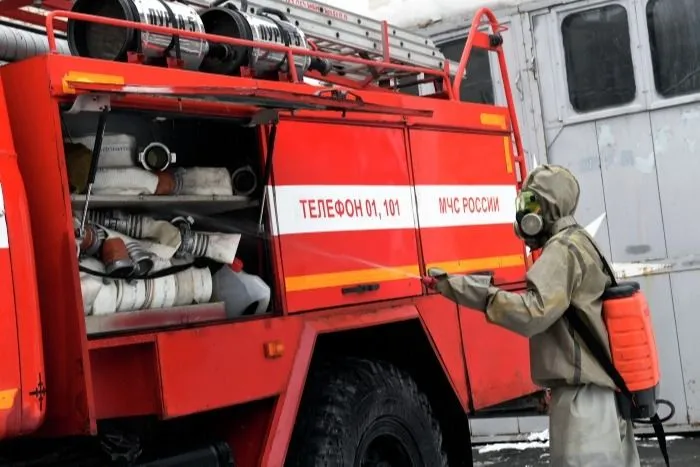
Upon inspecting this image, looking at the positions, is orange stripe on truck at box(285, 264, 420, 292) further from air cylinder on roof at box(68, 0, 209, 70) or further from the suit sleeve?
air cylinder on roof at box(68, 0, 209, 70)

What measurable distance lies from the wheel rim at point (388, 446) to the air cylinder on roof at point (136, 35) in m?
1.86

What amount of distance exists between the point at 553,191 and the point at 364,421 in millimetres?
1349

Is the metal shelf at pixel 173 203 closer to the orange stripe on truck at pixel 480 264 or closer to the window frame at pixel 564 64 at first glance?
the orange stripe on truck at pixel 480 264

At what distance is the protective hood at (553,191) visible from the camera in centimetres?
418

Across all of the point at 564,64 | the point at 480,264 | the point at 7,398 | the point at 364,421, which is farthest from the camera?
the point at 564,64

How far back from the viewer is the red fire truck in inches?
131

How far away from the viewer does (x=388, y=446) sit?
4.75 meters

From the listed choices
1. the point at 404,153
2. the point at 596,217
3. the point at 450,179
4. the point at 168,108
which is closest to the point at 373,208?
the point at 404,153

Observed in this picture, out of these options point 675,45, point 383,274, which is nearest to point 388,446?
point 383,274

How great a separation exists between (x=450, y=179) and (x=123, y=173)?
2162 millimetres

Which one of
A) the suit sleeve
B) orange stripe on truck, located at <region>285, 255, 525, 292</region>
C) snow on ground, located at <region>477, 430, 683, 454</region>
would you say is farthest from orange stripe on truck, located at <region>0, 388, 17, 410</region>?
snow on ground, located at <region>477, 430, 683, 454</region>

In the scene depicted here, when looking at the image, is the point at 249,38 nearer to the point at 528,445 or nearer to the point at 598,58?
the point at 598,58

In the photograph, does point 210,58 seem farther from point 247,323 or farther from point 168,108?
point 247,323

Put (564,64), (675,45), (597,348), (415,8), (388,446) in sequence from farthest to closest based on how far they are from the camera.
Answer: (415,8) < (564,64) < (675,45) < (388,446) < (597,348)
